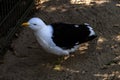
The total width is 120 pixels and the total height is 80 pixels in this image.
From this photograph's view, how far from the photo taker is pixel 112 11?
7.13m

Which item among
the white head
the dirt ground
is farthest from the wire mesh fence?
the white head

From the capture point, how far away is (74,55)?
5941mm

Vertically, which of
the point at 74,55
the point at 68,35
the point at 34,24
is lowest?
the point at 74,55

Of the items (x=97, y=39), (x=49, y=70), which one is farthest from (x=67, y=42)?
(x=97, y=39)

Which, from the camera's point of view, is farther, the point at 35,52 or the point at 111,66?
the point at 35,52

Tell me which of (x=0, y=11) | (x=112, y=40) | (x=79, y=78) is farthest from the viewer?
(x=112, y=40)

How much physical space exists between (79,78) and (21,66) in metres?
0.90

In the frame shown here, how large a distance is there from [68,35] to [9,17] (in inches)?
45.5

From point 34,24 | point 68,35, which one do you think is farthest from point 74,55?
point 34,24

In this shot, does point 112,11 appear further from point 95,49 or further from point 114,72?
point 114,72

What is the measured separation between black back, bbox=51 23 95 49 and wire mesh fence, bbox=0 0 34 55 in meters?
0.88

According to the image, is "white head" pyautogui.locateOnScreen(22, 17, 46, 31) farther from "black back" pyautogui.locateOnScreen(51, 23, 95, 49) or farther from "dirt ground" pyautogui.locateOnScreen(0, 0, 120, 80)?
"dirt ground" pyautogui.locateOnScreen(0, 0, 120, 80)

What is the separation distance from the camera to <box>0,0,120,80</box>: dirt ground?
5445mm

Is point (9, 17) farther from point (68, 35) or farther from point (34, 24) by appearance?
point (68, 35)
